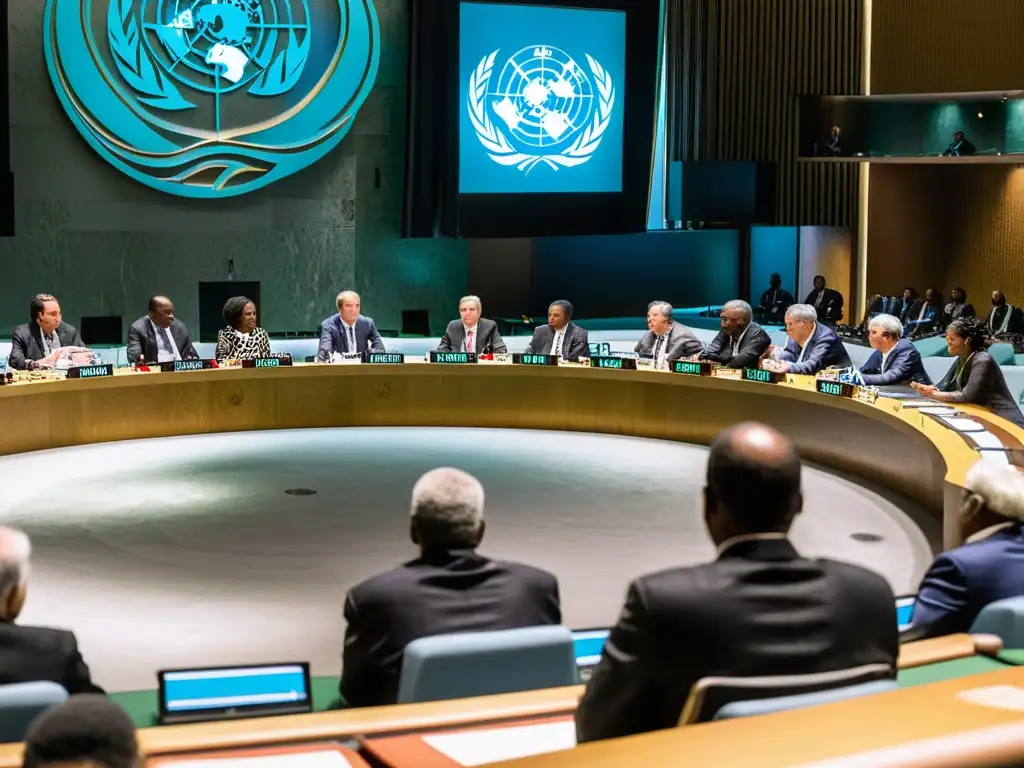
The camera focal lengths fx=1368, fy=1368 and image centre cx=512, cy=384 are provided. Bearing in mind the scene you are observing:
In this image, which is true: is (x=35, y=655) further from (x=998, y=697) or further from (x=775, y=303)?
(x=775, y=303)

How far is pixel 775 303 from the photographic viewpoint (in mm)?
15586

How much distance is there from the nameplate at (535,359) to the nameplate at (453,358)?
305 mm

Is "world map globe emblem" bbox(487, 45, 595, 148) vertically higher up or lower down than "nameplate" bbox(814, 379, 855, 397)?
higher up

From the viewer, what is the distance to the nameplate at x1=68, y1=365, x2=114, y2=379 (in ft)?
27.2

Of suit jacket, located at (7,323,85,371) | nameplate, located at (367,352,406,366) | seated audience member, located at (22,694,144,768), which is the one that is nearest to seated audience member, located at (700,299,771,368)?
nameplate, located at (367,352,406,366)

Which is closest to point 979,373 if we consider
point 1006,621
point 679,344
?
point 679,344

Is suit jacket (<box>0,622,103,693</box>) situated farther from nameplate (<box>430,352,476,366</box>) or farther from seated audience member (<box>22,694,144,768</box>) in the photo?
nameplate (<box>430,352,476,366</box>)

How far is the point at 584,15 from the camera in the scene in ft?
43.8

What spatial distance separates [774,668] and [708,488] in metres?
0.28

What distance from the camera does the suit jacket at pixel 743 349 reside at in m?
8.77

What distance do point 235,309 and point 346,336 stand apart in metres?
0.92

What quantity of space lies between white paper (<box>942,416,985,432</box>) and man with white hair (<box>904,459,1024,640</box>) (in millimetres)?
3184

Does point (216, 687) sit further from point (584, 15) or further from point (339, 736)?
point (584, 15)

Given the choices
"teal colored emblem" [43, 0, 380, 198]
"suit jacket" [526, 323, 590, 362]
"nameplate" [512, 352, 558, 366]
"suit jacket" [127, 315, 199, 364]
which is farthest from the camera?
"teal colored emblem" [43, 0, 380, 198]
